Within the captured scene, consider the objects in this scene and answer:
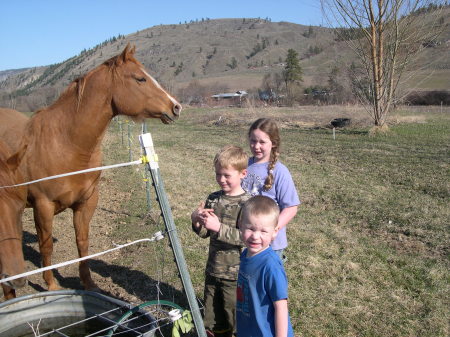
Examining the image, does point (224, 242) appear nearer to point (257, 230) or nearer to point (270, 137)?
point (257, 230)

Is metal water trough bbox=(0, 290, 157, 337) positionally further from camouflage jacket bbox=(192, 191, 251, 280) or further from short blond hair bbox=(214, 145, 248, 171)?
short blond hair bbox=(214, 145, 248, 171)

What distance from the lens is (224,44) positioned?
464ft

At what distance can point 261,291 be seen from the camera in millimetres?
1672

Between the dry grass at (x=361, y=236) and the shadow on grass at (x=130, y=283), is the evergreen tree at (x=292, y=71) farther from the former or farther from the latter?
the shadow on grass at (x=130, y=283)

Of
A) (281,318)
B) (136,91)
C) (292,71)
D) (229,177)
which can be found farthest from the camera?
(292,71)

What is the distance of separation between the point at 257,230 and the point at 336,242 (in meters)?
3.19

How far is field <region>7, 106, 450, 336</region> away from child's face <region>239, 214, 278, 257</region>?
71cm

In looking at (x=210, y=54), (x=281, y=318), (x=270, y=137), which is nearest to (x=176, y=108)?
(x=270, y=137)

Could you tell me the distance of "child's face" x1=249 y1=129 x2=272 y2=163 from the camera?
2441 mm

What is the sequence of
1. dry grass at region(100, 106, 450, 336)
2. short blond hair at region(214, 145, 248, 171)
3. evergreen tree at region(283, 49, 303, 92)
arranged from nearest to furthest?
1. short blond hair at region(214, 145, 248, 171)
2. dry grass at region(100, 106, 450, 336)
3. evergreen tree at region(283, 49, 303, 92)

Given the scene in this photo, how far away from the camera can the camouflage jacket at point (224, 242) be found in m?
2.21

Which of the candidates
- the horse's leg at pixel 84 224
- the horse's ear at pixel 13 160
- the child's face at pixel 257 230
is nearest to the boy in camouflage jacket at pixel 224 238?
the child's face at pixel 257 230

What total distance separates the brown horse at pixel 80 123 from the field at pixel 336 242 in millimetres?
935

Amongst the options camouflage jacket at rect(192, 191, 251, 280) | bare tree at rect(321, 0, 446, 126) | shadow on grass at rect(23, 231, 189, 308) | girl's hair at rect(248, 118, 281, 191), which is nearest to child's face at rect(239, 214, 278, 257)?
camouflage jacket at rect(192, 191, 251, 280)
